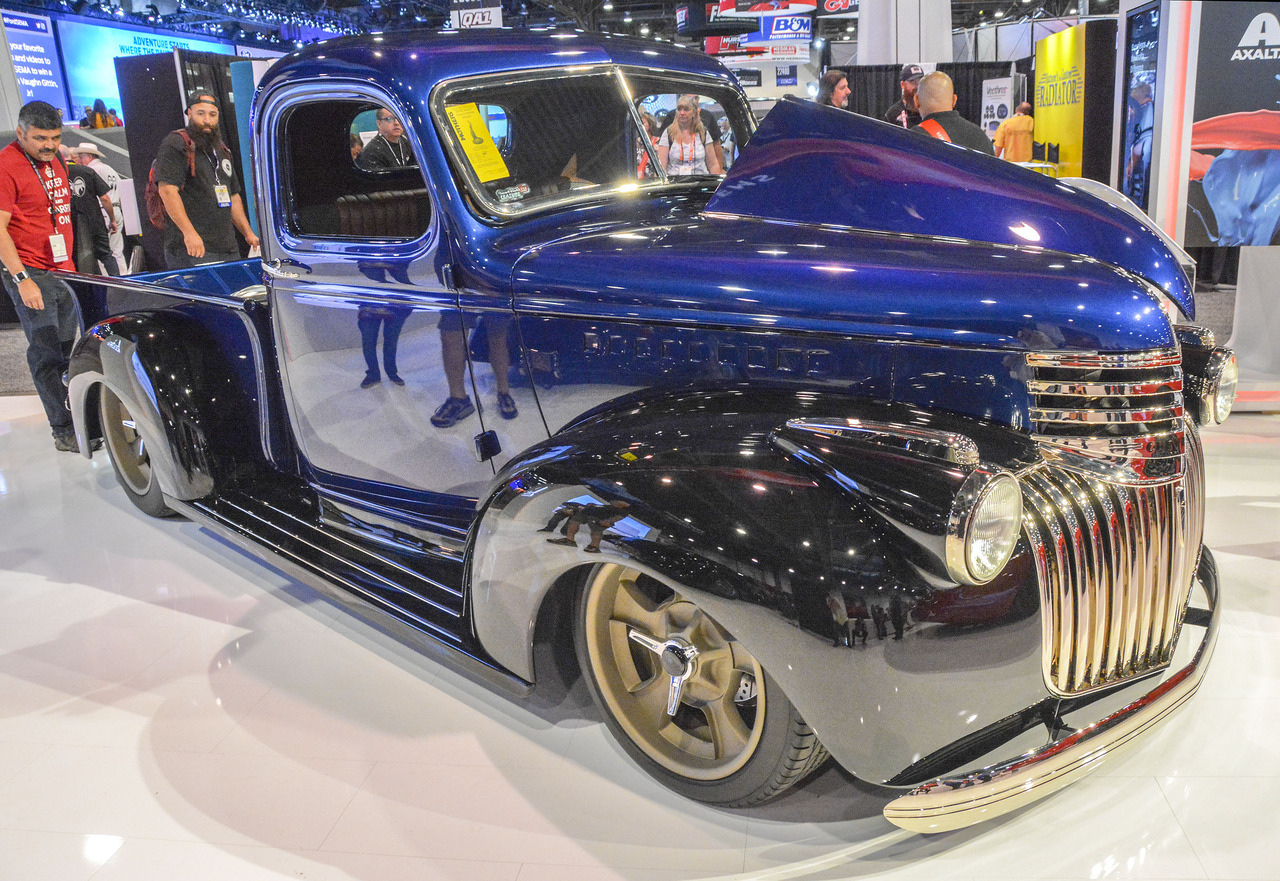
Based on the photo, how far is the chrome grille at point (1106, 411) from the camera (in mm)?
1868

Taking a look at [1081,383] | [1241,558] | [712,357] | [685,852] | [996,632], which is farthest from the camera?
[1241,558]

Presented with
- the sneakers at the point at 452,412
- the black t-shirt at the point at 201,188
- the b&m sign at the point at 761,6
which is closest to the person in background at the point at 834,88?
the black t-shirt at the point at 201,188

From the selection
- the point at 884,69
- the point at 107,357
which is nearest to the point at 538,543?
the point at 107,357

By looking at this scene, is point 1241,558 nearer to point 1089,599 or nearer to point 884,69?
point 1089,599

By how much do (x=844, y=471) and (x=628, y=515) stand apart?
Result: 43 centimetres

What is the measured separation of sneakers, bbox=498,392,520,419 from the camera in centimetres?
254

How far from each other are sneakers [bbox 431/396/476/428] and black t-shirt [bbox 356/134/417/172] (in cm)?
119

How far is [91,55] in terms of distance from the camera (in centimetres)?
1783

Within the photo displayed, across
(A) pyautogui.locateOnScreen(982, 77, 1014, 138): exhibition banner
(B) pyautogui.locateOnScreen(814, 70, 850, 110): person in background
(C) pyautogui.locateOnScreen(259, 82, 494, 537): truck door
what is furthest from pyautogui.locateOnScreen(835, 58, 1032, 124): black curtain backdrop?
(C) pyautogui.locateOnScreen(259, 82, 494, 537): truck door

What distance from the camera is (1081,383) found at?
1868 mm

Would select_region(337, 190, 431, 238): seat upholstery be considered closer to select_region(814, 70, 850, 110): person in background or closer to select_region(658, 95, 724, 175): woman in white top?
select_region(658, 95, 724, 175): woman in white top

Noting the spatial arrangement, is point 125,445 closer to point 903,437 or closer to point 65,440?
point 65,440

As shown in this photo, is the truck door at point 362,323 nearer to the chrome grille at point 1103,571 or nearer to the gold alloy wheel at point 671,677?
the gold alloy wheel at point 671,677

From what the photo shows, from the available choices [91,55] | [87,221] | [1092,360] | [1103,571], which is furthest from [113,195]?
[91,55]
